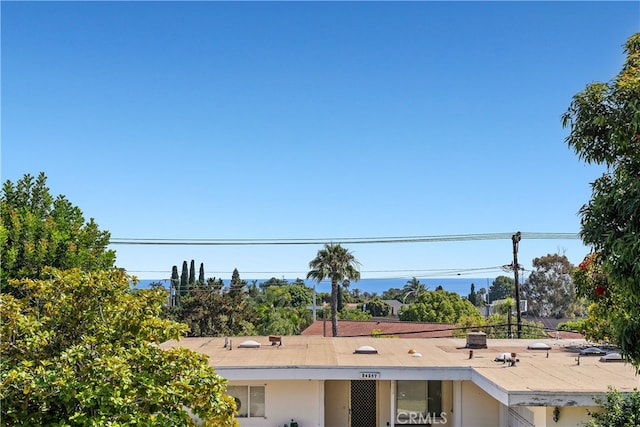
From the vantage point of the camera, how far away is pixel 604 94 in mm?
7914

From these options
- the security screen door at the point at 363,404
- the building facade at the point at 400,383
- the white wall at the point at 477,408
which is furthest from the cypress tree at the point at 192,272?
the white wall at the point at 477,408

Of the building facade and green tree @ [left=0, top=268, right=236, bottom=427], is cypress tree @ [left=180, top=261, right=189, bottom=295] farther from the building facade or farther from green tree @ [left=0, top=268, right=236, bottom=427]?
green tree @ [left=0, top=268, right=236, bottom=427]

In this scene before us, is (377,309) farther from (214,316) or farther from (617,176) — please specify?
(617,176)

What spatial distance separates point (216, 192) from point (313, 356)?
69.3ft

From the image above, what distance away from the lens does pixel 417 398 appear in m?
16.7

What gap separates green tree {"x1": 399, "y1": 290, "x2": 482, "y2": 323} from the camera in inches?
2061

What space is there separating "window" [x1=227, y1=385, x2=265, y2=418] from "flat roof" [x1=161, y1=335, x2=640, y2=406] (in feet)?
2.44

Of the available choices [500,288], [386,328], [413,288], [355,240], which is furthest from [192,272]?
[500,288]

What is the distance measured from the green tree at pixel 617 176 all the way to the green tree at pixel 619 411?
2681 mm

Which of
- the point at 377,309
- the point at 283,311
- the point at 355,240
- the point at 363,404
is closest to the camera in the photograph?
the point at 363,404

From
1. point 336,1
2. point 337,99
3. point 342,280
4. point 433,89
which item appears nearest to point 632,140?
point 336,1

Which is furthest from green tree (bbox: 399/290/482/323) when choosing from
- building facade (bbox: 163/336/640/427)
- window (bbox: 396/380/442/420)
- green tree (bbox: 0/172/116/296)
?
window (bbox: 396/380/442/420)

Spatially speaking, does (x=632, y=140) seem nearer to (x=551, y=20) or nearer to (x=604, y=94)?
(x=604, y=94)

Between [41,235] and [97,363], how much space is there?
14.0 metres
